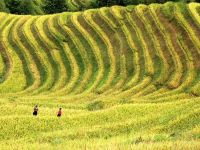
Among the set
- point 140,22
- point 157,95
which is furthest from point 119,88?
point 140,22

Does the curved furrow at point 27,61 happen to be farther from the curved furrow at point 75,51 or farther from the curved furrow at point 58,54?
the curved furrow at point 75,51

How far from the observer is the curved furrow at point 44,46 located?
78.4 metres

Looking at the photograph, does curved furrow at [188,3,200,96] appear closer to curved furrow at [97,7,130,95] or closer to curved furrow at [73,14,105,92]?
curved furrow at [97,7,130,95]

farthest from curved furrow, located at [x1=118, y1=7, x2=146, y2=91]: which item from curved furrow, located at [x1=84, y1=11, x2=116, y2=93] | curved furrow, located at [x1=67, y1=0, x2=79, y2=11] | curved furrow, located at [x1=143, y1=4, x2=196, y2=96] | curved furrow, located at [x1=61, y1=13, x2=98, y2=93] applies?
curved furrow, located at [x1=67, y1=0, x2=79, y2=11]

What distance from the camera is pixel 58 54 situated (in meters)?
86.4

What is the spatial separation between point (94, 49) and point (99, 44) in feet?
8.49

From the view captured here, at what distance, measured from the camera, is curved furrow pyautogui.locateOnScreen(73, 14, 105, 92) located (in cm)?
7444

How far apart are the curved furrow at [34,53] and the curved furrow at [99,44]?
10.2 m

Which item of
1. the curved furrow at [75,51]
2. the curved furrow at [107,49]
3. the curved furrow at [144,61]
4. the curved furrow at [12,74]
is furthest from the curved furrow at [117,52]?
the curved furrow at [12,74]

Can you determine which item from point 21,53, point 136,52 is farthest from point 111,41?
point 21,53

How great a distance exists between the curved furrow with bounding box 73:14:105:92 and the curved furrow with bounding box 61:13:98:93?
0.44 meters

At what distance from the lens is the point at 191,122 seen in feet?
106

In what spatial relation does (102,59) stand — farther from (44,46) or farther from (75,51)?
(44,46)

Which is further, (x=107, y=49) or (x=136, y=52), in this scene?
(x=107, y=49)
